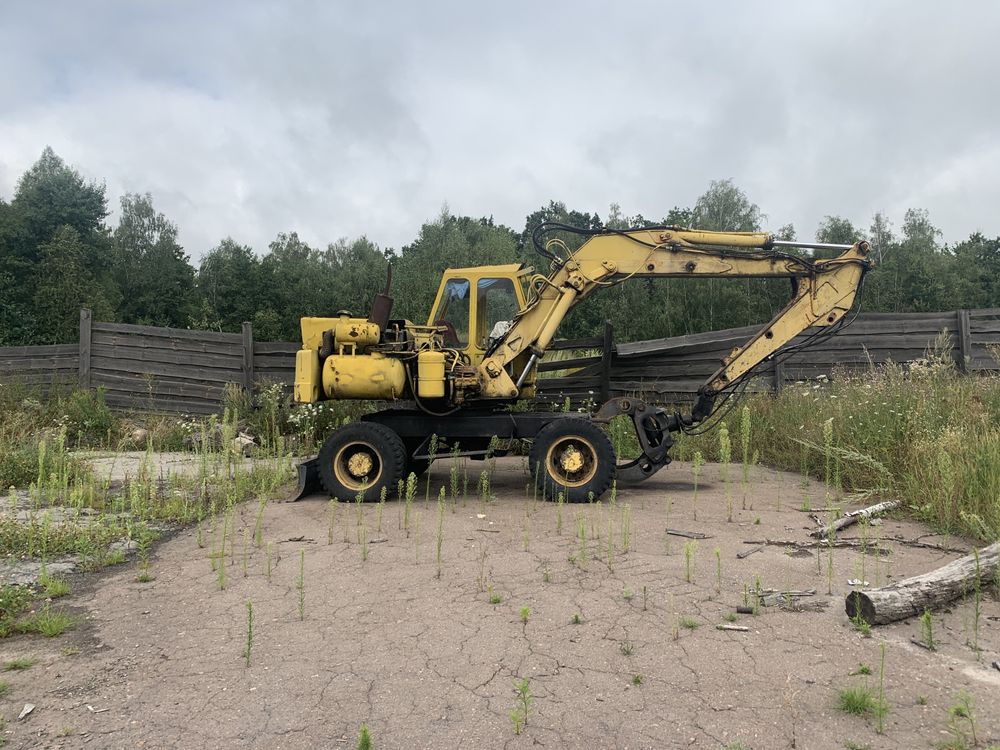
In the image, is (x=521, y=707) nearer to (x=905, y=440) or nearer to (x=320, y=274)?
(x=905, y=440)

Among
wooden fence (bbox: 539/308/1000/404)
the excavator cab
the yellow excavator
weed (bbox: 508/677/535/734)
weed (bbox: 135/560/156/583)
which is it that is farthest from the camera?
wooden fence (bbox: 539/308/1000/404)

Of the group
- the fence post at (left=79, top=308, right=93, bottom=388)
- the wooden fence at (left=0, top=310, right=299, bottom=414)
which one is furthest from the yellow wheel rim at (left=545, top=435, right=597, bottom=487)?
the fence post at (left=79, top=308, right=93, bottom=388)

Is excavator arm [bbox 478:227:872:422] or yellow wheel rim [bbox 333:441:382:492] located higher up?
excavator arm [bbox 478:227:872:422]

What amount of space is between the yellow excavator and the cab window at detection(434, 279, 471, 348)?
0.01 meters

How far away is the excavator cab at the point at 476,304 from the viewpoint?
808cm

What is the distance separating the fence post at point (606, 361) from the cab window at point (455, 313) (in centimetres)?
405

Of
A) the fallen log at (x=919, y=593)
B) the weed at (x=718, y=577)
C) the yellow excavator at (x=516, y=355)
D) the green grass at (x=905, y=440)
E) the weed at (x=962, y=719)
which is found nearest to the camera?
the weed at (x=962, y=719)

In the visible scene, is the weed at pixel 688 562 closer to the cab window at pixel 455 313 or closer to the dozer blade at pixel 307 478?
the cab window at pixel 455 313

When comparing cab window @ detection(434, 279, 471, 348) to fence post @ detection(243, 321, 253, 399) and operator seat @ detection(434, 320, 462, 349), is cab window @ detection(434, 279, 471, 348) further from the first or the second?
fence post @ detection(243, 321, 253, 399)

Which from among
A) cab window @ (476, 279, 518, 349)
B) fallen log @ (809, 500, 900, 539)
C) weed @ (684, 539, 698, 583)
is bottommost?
weed @ (684, 539, 698, 583)

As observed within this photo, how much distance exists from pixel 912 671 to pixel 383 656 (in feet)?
8.22

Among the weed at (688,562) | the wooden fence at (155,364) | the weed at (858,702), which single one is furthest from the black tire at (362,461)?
the wooden fence at (155,364)

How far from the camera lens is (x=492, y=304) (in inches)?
326

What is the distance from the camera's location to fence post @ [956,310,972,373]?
460 inches
